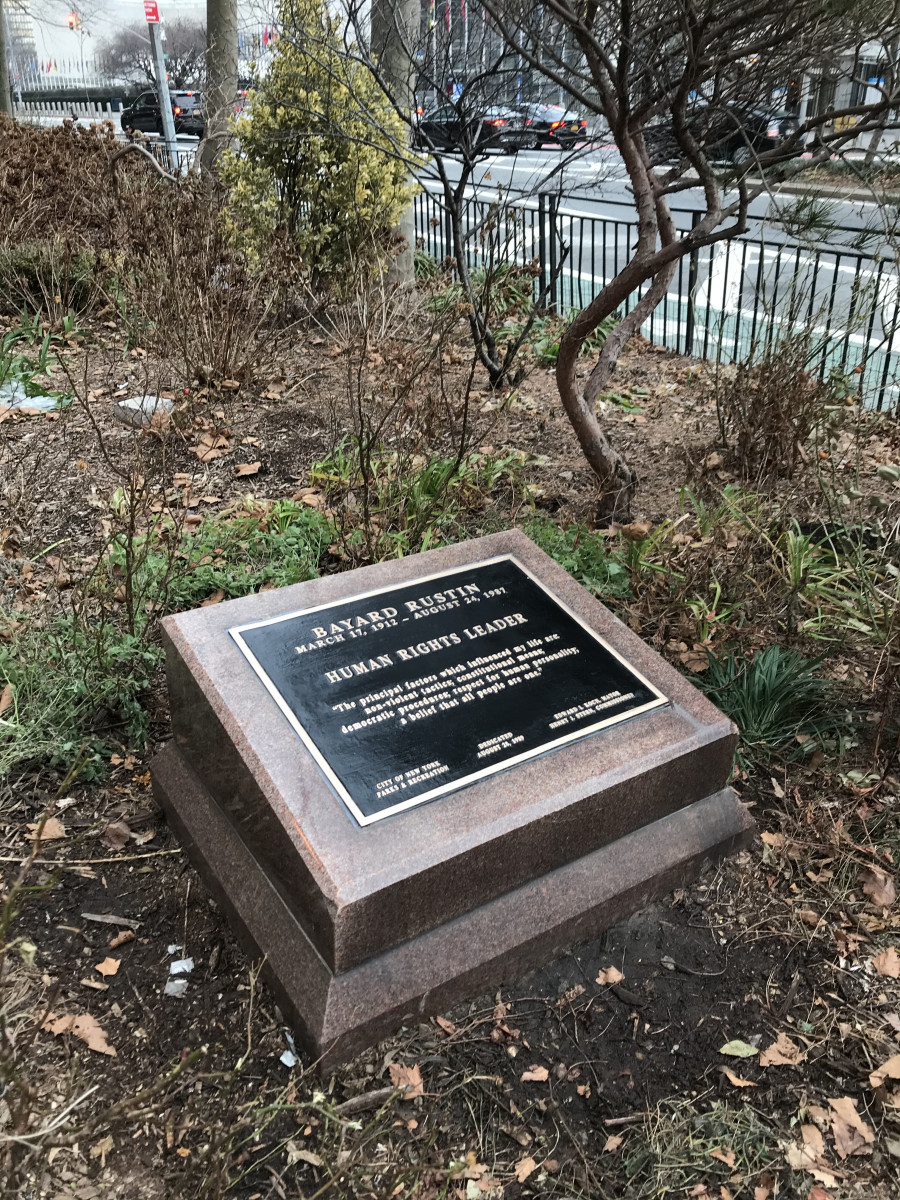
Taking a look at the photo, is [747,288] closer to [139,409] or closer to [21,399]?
[139,409]

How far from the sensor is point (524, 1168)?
224 centimetres

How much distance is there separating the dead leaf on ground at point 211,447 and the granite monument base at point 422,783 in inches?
103

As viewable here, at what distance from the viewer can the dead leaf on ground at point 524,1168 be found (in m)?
2.22

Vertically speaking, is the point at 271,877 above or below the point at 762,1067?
above

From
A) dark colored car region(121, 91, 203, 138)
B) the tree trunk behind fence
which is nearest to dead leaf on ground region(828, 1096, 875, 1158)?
the tree trunk behind fence

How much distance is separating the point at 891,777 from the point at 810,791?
30 cm

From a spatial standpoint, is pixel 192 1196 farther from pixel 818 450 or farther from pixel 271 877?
pixel 818 450

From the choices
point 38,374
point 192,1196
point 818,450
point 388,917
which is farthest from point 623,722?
point 38,374

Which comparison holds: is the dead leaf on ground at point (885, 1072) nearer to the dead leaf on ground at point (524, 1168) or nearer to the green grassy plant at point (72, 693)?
the dead leaf on ground at point (524, 1168)

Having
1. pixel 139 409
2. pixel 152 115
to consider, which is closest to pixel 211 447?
pixel 139 409

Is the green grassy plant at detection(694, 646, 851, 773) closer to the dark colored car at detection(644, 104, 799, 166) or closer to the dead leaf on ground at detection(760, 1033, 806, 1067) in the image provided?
the dead leaf on ground at detection(760, 1033, 806, 1067)

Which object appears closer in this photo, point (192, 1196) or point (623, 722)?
point (192, 1196)

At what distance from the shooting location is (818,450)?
5.23 m

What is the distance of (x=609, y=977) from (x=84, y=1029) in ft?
4.66
